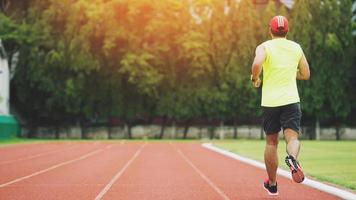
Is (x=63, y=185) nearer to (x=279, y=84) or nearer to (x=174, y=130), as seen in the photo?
(x=279, y=84)

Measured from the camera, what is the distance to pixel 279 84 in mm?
8500

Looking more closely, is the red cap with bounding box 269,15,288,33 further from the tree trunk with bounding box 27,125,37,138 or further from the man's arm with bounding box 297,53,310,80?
the tree trunk with bounding box 27,125,37,138

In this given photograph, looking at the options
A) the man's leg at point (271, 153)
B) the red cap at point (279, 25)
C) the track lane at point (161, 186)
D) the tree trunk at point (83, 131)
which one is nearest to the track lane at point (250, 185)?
the track lane at point (161, 186)

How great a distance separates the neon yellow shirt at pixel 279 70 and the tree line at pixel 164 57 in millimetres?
39388

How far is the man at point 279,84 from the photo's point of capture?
8336mm

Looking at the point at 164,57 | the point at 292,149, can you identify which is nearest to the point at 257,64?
the point at 292,149

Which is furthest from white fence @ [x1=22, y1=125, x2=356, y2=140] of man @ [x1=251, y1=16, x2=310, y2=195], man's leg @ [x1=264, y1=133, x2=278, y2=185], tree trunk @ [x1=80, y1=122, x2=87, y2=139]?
man @ [x1=251, y1=16, x2=310, y2=195]

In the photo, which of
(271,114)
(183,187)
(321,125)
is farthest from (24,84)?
(271,114)

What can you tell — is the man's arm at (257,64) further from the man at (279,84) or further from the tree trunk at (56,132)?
the tree trunk at (56,132)

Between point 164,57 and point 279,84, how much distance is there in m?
42.1

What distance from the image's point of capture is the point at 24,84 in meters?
50.8

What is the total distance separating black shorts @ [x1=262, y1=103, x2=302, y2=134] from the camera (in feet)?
27.3

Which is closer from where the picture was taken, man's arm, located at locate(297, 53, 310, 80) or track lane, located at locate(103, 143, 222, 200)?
man's arm, located at locate(297, 53, 310, 80)

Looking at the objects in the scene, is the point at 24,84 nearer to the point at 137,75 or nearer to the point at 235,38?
the point at 137,75
